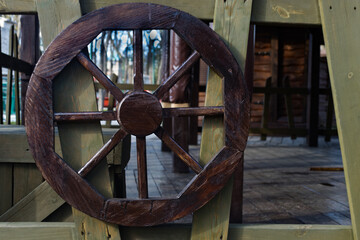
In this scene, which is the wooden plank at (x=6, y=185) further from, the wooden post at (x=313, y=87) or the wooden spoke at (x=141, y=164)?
the wooden post at (x=313, y=87)

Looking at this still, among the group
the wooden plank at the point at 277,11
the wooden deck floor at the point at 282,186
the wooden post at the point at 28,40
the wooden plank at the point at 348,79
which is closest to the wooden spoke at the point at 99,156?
the wooden plank at the point at 277,11

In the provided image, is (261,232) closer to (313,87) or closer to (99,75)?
(99,75)

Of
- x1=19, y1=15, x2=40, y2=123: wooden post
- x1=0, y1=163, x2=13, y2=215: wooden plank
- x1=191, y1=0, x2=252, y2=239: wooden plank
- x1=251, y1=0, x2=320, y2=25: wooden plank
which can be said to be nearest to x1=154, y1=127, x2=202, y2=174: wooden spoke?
x1=191, y1=0, x2=252, y2=239: wooden plank

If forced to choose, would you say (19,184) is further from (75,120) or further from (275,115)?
(275,115)

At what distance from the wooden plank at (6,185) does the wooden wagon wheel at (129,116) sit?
0.46 meters

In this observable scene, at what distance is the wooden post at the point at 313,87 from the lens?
5969mm

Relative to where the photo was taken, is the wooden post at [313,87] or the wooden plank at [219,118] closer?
the wooden plank at [219,118]

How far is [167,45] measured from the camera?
4.93 m

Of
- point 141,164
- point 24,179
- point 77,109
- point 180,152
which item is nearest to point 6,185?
point 24,179

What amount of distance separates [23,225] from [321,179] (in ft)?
9.23

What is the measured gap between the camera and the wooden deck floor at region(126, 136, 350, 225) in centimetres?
228

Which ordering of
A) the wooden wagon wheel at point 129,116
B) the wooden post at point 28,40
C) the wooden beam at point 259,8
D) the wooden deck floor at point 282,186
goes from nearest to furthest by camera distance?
the wooden wagon wheel at point 129,116
the wooden beam at point 259,8
the wooden deck floor at point 282,186
the wooden post at point 28,40

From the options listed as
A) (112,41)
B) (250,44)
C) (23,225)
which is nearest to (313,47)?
(250,44)

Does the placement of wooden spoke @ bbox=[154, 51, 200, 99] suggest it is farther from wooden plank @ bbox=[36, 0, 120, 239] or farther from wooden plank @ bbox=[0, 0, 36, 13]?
wooden plank @ bbox=[0, 0, 36, 13]
